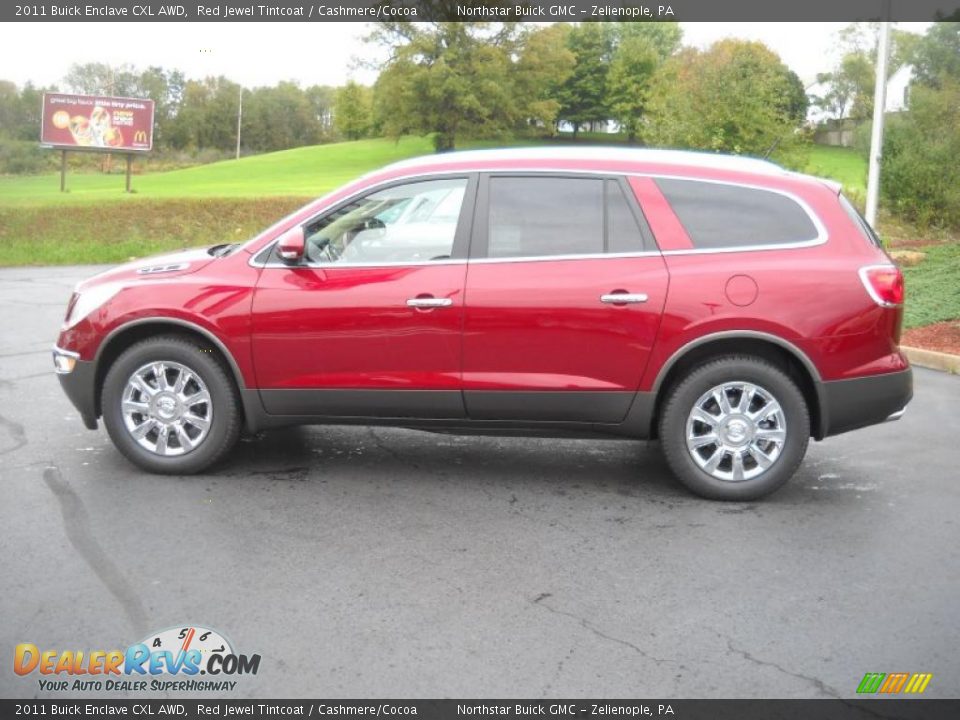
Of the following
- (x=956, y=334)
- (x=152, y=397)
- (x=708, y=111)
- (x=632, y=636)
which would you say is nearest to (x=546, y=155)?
(x=152, y=397)

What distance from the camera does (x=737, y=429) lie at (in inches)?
221

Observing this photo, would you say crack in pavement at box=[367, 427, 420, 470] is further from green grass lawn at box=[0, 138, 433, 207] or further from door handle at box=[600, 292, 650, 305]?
green grass lawn at box=[0, 138, 433, 207]

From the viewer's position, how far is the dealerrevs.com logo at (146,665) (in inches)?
138

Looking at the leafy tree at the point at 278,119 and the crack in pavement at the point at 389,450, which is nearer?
the crack in pavement at the point at 389,450

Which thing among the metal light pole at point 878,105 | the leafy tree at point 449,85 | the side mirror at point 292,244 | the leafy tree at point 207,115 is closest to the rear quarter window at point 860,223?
the side mirror at point 292,244

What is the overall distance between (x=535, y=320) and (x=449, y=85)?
6068 cm

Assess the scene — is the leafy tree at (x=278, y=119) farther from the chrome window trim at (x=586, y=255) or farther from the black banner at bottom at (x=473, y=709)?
the black banner at bottom at (x=473, y=709)

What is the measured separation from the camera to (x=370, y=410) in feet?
19.1

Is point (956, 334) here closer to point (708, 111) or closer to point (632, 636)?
point (632, 636)

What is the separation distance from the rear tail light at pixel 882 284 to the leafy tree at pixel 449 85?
199ft

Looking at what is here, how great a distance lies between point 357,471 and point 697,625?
2.71 meters

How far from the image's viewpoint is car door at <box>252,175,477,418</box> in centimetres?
569

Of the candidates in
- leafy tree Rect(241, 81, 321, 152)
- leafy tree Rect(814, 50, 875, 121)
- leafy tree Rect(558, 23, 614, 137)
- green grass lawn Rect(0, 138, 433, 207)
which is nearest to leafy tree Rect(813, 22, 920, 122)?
leafy tree Rect(814, 50, 875, 121)

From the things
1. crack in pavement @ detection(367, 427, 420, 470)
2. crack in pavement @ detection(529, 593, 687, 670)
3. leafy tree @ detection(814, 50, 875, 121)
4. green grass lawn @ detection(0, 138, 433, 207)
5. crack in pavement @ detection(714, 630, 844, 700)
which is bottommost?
crack in pavement @ detection(529, 593, 687, 670)
